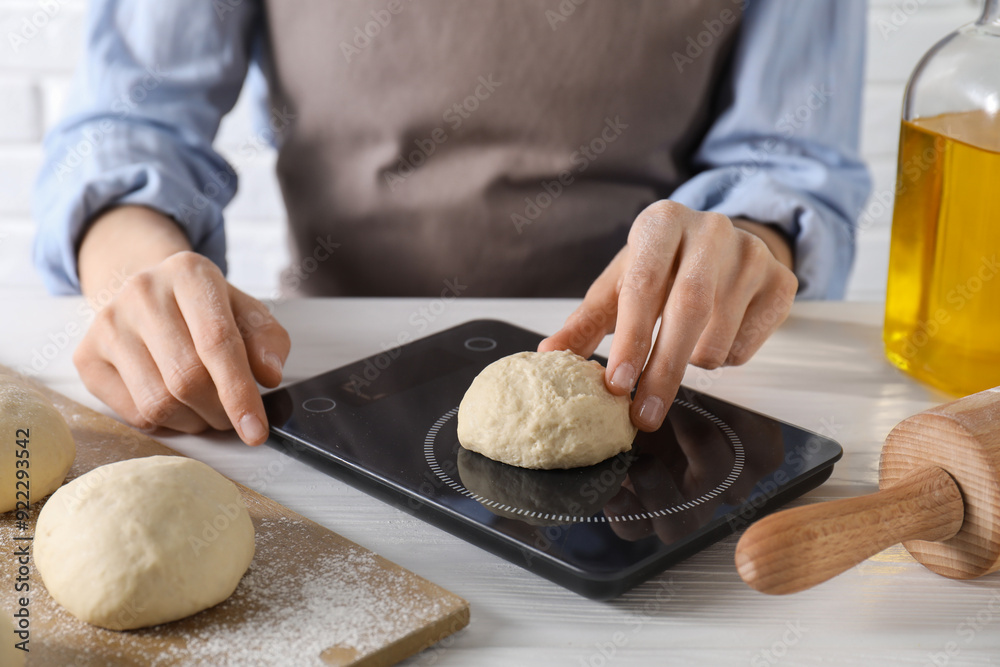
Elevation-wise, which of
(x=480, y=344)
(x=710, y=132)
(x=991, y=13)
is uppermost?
(x=991, y=13)

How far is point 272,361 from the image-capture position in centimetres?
79

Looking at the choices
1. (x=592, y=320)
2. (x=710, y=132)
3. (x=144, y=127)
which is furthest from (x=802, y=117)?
(x=144, y=127)

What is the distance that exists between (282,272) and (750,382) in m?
0.84

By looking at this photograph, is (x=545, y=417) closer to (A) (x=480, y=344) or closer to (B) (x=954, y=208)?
(A) (x=480, y=344)

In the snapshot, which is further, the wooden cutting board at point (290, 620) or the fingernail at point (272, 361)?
the fingernail at point (272, 361)

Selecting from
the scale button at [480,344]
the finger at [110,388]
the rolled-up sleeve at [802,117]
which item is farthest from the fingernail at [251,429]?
the rolled-up sleeve at [802,117]

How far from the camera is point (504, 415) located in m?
0.67

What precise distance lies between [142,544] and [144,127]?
0.83 m

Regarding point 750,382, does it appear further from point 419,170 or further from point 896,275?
point 419,170

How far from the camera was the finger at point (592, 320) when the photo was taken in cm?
79

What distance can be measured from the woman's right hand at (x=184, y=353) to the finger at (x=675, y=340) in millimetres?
333

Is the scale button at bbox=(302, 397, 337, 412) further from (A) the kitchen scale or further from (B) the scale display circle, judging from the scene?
(B) the scale display circle

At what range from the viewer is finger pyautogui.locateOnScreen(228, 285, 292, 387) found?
795mm

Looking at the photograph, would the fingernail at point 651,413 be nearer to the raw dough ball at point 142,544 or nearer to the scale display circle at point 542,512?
the scale display circle at point 542,512
